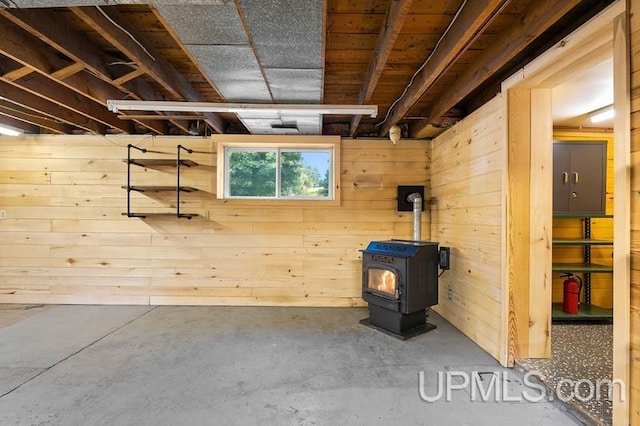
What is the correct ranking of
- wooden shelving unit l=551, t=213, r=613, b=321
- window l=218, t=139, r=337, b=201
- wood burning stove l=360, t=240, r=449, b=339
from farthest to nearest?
window l=218, t=139, r=337, b=201 < wooden shelving unit l=551, t=213, r=613, b=321 < wood burning stove l=360, t=240, r=449, b=339

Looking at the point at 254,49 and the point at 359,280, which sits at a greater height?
the point at 254,49

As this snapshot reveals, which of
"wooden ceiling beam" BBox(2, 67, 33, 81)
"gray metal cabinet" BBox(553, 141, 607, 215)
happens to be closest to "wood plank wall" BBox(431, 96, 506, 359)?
"gray metal cabinet" BBox(553, 141, 607, 215)

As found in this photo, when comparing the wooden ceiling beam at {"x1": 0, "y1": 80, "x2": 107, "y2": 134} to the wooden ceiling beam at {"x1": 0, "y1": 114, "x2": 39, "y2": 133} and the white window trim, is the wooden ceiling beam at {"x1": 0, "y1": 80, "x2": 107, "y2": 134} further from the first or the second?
the white window trim

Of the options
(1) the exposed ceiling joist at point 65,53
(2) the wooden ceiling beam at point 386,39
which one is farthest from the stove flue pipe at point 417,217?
(1) the exposed ceiling joist at point 65,53

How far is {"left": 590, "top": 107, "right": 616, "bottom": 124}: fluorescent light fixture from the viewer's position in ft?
9.48

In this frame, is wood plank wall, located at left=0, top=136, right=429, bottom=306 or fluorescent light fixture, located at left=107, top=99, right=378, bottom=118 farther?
wood plank wall, located at left=0, top=136, right=429, bottom=306

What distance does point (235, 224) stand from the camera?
3938 millimetres

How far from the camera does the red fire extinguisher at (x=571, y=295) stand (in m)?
3.20

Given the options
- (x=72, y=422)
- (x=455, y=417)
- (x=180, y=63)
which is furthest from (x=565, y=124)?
(x=72, y=422)

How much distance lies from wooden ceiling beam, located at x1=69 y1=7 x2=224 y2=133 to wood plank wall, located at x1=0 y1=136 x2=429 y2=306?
138cm

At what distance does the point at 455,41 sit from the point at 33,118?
4.47m

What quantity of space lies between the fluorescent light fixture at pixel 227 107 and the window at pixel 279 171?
4.14 ft

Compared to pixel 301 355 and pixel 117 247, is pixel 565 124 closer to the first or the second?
pixel 301 355

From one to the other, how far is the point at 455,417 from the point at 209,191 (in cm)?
343
